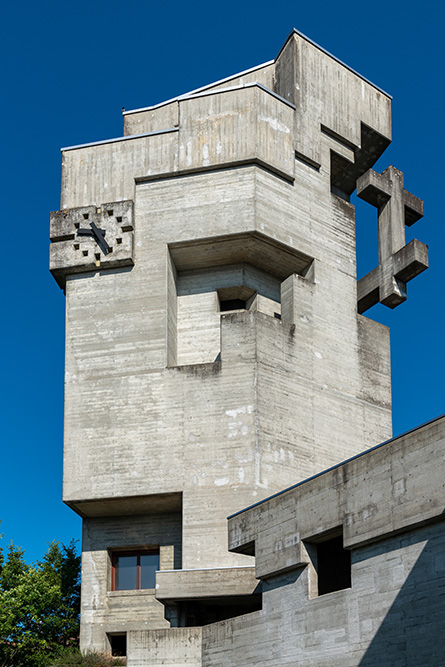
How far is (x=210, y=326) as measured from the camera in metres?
35.0

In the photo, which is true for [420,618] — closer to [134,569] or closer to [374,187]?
[134,569]

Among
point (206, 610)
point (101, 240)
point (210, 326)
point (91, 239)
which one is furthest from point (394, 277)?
point (206, 610)

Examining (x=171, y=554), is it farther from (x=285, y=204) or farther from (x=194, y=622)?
(x=285, y=204)

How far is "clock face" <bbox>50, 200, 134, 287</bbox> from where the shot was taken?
34.3m

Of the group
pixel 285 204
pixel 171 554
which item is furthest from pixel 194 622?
pixel 285 204

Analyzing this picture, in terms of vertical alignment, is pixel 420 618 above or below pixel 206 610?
below

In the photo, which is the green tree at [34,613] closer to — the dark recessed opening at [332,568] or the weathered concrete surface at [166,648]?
the weathered concrete surface at [166,648]

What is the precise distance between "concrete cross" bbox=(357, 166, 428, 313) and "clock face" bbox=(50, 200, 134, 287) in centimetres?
842

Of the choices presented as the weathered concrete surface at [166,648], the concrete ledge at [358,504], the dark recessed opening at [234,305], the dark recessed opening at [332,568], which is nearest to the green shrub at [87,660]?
the weathered concrete surface at [166,648]

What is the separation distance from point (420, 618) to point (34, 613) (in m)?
18.9

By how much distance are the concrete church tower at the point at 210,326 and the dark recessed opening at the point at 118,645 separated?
7 cm

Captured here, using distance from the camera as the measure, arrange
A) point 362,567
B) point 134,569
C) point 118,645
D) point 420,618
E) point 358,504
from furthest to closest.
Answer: point 134,569
point 118,645
point 358,504
point 362,567
point 420,618

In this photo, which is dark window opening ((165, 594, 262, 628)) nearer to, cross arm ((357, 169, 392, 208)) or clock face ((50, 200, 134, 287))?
clock face ((50, 200, 134, 287))

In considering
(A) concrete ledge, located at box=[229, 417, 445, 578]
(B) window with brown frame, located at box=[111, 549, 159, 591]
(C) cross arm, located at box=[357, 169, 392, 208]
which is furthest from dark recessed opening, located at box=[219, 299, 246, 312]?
(A) concrete ledge, located at box=[229, 417, 445, 578]
